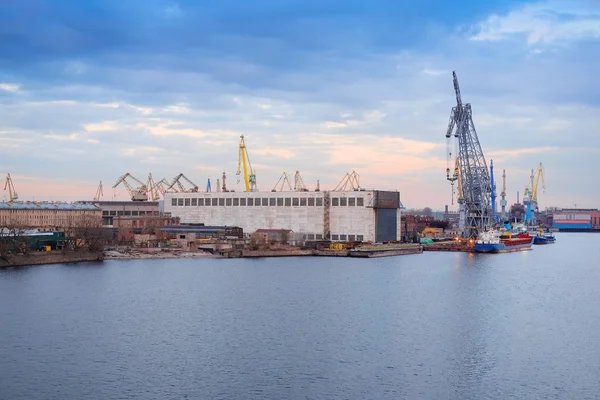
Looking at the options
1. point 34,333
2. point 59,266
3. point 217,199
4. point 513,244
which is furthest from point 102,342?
point 513,244

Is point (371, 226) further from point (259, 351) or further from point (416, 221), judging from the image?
point (259, 351)

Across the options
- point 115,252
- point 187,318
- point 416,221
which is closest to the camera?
point 187,318

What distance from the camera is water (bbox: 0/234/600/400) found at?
13172mm

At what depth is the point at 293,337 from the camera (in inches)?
672

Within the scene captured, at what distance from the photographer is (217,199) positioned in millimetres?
54469

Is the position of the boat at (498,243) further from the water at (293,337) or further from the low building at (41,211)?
the low building at (41,211)

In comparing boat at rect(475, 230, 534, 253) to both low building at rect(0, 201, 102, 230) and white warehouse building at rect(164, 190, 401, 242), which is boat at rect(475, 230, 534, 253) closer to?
white warehouse building at rect(164, 190, 401, 242)

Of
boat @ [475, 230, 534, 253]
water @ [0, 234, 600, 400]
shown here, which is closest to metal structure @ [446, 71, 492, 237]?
boat @ [475, 230, 534, 253]

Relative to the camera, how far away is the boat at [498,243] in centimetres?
4984

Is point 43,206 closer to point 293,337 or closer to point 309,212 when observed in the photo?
point 309,212

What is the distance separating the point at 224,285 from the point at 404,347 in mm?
11706

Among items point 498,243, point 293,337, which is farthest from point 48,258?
point 498,243

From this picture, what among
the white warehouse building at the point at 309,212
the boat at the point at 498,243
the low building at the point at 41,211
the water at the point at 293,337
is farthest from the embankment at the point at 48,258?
the boat at the point at 498,243

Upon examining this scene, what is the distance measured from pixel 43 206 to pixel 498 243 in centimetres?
3650
